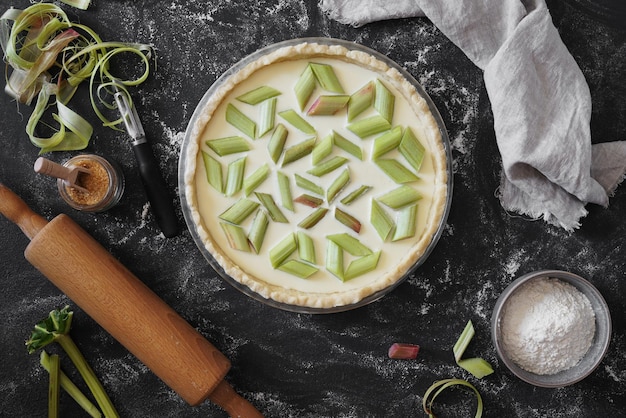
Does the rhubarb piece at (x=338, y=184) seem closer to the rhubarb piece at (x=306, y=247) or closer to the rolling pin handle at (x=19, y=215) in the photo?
the rhubarb piece at (x=306, y=247)

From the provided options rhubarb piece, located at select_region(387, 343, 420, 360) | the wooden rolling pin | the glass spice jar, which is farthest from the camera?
rhubarb piece, located at select_region(387, 343, 420, 360)

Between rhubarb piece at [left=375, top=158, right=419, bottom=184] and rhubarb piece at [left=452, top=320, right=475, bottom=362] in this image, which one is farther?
rhubarb piece at [left=452, top=320, right=475, bottom=362]

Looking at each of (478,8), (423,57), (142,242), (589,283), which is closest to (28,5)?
(142,242)

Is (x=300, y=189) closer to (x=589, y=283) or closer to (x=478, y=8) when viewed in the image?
(x=478, y=8)

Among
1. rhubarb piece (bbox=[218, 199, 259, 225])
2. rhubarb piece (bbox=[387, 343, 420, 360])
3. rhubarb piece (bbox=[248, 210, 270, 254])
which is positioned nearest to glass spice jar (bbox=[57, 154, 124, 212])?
rhubarb piece (bbox=[218, 199, 259, 225])

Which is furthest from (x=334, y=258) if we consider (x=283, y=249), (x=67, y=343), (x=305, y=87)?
(x=67, y=343)

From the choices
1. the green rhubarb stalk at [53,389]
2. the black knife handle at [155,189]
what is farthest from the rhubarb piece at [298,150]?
the green rhubarb stalk at [53,389]

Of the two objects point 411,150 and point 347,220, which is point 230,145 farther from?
point 411,150

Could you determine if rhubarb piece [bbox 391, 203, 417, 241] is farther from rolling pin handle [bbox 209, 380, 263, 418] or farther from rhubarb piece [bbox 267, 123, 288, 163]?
rolling pin handle [bbox 209, 380, 263, 418]
